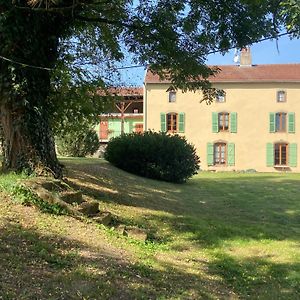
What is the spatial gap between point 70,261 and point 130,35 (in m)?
7.90

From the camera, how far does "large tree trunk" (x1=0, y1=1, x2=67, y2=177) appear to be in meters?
8.62

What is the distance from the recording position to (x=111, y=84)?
14.3 meters

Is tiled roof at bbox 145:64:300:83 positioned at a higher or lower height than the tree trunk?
higher

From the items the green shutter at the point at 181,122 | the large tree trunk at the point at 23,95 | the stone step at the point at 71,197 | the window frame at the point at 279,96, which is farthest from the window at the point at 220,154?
the stone step at the point at 71,197

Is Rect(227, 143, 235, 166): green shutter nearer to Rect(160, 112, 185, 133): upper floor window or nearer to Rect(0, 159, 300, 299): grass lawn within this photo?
Rect(160, 112, 185, 133): upper floor window

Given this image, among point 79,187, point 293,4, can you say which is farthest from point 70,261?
point 79,187

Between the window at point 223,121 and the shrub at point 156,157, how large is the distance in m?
18.0

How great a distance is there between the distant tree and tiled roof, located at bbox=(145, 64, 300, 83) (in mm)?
25746

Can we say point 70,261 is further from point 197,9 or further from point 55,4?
point 197,9

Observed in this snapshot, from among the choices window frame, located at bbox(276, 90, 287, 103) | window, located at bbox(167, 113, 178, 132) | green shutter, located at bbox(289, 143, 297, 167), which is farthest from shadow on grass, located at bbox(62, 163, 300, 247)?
window frame, located at bbox(276, 90, 287, 103)

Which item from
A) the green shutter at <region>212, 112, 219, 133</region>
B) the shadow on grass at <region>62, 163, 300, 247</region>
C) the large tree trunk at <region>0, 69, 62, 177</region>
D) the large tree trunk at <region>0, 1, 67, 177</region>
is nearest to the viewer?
the large tree trunk at <region>0, 1, 67, 177</region>

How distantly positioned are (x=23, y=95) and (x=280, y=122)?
103 feet

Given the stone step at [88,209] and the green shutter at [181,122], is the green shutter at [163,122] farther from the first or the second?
the stone step at [88,209]

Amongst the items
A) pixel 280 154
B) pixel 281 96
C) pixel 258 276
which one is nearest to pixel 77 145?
pixel 280 154
